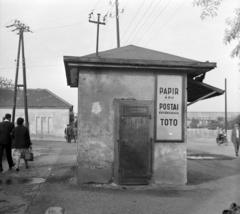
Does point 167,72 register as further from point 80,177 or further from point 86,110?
point 80,177

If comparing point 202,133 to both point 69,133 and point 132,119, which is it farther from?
point 132,119

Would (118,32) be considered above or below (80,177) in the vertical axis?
above

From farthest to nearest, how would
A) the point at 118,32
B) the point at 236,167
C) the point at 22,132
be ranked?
the point at 118,32 < the point at 236,167 < the point at 22,132

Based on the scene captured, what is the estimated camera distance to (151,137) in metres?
8.26

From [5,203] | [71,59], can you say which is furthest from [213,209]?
[71,59]

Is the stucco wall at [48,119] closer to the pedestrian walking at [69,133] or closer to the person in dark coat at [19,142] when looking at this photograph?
the pedestrian walking at [69,133]

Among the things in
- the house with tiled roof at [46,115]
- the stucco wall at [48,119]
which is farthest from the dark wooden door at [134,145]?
the stucco wall at [48,119]

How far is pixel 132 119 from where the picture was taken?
26.8 feet

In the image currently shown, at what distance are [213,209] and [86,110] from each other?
3736 millimetres

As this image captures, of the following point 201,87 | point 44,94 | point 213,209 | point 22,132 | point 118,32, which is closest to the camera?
point 213,209

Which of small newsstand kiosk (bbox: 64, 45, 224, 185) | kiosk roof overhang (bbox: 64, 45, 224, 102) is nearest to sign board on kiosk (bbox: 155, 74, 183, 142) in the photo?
small newsstand kiosk (bbox: 64, 45, 224, 185)

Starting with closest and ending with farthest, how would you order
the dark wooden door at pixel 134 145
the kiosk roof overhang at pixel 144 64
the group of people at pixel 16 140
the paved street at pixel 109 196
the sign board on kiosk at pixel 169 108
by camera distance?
the paved street at pixel 109 196
the kiosk roof overhang at pixel 144 64
the dark wooden door at pixel 134 145
the sign board on kiosk at pixel 169 108
the group of people at pixel 16 140

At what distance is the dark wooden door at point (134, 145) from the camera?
8039mm

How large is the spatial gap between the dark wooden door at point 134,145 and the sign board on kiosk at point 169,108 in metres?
0.39
